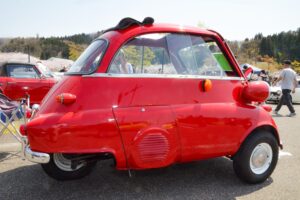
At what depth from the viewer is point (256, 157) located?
3951mm

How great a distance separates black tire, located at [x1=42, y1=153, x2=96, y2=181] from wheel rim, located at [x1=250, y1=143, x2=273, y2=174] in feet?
6.89

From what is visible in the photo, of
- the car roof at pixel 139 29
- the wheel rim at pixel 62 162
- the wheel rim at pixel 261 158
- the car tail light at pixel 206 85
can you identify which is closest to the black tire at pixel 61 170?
the wheel rim at pixel 62 162

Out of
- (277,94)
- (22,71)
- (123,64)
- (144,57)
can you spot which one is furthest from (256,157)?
(277,94)

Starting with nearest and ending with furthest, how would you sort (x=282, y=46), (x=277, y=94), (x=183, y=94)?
(x=183, y=94)
(x=277, y=94)
(x=282, y=46)

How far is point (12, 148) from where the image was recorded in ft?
18.4

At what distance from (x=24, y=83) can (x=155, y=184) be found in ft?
22.8

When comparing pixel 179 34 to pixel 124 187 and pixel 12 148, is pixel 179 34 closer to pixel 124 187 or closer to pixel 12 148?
pixel 124 187

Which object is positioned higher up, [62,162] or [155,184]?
[62,162]

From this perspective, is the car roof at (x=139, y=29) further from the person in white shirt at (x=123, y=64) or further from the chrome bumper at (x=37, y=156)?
the chrome bumper at (x=37, y=156)

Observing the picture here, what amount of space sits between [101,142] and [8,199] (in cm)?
129

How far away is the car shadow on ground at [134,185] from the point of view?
358cm

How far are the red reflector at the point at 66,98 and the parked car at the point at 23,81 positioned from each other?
6.76 m

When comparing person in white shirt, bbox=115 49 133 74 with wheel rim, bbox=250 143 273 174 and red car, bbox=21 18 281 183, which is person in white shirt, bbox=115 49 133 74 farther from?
wheel rim, bbox=250 143 273 174

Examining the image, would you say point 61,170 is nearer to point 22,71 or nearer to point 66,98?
point 66,98
